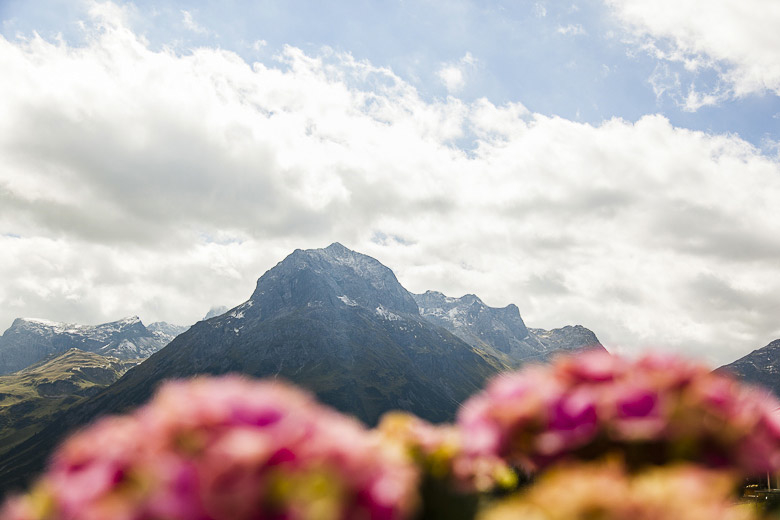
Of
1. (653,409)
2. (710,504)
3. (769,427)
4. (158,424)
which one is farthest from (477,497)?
(158,424)

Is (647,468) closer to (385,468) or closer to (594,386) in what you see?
(594,386)

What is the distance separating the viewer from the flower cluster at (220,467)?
→ 219 cm

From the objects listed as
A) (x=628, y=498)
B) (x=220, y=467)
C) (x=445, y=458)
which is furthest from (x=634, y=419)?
(x=220, y=467)

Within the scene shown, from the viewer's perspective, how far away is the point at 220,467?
7.16ft

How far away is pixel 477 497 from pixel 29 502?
2975 millimetres

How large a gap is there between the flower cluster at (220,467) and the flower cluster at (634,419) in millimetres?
974

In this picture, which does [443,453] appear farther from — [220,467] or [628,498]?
[220,467]

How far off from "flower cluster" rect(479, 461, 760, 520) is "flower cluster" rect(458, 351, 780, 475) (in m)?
0.40

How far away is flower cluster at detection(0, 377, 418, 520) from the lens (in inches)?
86.3

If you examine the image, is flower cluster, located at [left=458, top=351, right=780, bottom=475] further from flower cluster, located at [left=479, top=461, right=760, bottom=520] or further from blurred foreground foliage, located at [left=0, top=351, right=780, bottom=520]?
flower cluster, located at [left=479, top=461, right=760, bottom=520]

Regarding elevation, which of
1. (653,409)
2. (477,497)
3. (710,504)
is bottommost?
(477,497)

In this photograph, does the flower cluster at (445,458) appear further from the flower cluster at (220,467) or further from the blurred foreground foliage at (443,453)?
the flower cluster at (220,467)

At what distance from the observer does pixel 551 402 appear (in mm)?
3270

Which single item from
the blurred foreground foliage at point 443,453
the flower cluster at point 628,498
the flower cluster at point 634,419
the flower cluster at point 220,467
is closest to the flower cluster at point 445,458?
the blurred foreground foliage at point 443,453
